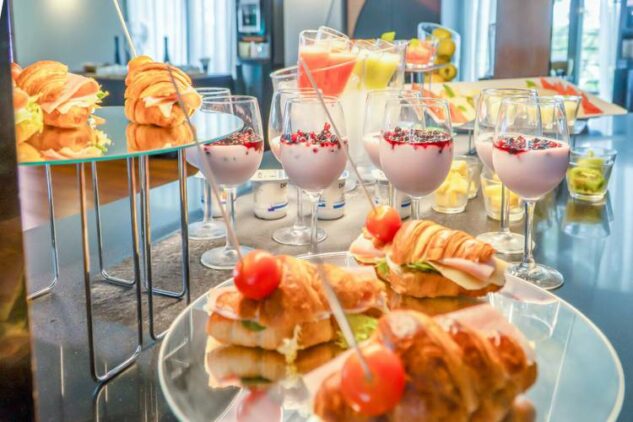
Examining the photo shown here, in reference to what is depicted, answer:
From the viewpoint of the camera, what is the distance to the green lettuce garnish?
69cm

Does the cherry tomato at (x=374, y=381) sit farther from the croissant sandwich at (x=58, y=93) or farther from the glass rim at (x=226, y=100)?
the glass rim at (x=226, y=100)

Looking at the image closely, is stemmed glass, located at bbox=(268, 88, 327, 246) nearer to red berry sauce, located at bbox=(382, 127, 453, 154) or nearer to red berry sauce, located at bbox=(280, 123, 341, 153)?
red berry sauce, located at bbox=(280, 123, 341, 153)

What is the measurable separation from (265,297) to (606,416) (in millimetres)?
340

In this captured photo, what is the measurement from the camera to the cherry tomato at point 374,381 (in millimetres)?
492

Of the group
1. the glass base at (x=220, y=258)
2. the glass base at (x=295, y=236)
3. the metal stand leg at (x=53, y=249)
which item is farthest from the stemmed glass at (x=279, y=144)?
the metal stand leg at (x=53, y=249)

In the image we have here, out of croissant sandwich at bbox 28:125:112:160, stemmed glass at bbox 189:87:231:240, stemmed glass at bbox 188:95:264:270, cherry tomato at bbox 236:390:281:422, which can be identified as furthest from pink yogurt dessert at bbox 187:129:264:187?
cherry tomato at bbox 236:390:281:422

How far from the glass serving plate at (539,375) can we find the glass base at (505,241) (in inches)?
17.3

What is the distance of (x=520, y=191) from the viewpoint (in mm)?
1137

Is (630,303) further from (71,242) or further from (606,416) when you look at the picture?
(71,242)

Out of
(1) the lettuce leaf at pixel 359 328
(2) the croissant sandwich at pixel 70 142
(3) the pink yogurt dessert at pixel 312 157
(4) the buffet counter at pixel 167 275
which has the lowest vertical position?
(4) the buffet counter at pixel 167 275

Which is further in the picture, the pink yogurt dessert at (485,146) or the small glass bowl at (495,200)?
the small glass bowl at (495,200)

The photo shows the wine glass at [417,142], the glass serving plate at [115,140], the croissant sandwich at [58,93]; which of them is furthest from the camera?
the wine glass at [417,142]

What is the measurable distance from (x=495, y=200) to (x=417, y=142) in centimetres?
38

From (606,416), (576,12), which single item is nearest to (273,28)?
(576,12)
